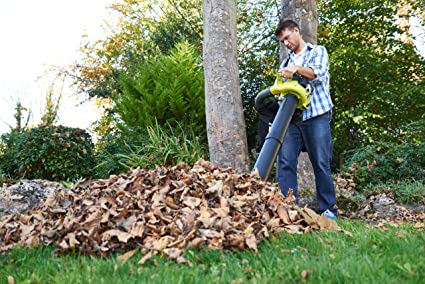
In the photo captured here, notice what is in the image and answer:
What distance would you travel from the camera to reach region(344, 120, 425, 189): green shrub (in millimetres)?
7331

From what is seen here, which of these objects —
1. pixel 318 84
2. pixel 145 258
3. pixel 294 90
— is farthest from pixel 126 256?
pixel 318 84

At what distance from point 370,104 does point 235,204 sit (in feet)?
21.0

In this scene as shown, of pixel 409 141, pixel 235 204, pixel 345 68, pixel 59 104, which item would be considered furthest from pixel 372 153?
pixel 59 104

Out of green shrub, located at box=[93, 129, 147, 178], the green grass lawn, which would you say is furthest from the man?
green shrub, located at box=[93, 129, 147, 178]

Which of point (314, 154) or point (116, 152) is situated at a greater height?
point (116, 152)

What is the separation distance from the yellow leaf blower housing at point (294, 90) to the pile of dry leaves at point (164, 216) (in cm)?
76

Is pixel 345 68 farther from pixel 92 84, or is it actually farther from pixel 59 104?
pixel 92 84

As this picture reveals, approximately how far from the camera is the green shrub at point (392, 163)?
24.1ft

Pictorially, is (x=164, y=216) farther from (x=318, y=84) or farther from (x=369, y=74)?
(x=369, y=74)

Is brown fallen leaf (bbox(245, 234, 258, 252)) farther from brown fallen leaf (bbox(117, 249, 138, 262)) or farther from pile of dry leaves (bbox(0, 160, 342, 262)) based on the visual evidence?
brown fallen leaf (bbox(117, 249, 138, 262))

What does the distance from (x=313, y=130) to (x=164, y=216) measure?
1712mm

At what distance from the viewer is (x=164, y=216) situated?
302 cm

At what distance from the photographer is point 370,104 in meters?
8.88

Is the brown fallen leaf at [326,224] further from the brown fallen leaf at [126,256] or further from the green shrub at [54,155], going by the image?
the green shrub at [54,155]
